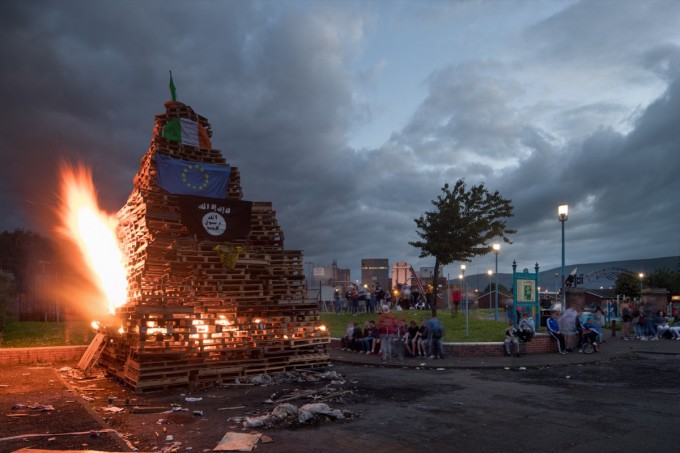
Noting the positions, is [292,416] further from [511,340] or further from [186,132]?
[511,340]

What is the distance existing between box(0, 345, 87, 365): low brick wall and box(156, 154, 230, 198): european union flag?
22.8ft

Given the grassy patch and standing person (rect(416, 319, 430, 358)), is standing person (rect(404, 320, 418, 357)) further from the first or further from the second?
the grassy patch

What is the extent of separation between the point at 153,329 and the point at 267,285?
3.56 metres

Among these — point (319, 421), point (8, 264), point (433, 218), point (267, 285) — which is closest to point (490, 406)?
point (319, 421)

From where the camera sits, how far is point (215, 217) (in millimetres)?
15438

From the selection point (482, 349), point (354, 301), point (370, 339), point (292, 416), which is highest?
point (354, 301)

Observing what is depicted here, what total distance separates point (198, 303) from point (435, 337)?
826 centimetres

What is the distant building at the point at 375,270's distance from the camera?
53250 mm

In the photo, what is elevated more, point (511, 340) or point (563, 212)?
point (563, 212)

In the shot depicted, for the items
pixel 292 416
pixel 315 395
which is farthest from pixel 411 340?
pixel 292 416

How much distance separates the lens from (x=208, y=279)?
1429cm

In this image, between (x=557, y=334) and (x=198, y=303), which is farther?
(x=557, y=334)

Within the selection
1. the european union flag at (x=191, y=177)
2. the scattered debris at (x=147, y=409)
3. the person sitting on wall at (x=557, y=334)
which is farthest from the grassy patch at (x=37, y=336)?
the person sitting on wall at (x=557, y=334)

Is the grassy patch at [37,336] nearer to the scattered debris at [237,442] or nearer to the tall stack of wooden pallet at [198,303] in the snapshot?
the tall stack of wooden pallet at [198,303]
